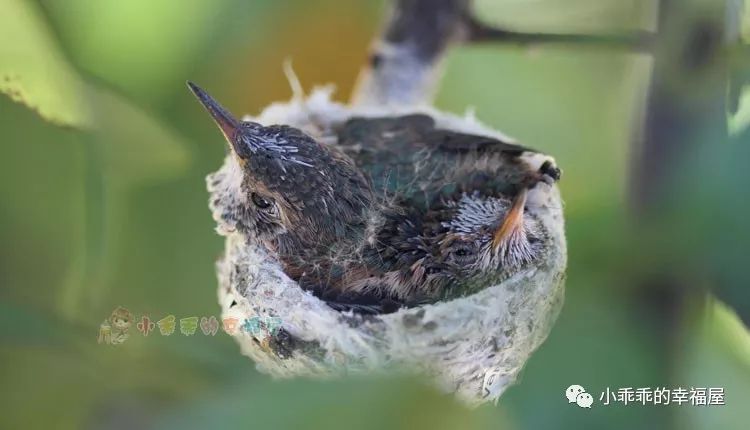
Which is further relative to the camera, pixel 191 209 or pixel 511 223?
pixel 191 209

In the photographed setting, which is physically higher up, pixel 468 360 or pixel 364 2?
pixel 364 2

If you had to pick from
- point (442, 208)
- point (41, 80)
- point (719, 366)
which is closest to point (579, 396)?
point (719, 366)

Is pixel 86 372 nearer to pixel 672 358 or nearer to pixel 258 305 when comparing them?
pixel 258 305

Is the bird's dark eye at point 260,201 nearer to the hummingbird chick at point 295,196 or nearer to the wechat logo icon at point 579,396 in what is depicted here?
the hummingbird chick at point 295,196

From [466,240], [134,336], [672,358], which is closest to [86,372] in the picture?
[134,336]

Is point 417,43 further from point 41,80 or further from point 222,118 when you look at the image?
point 41,80

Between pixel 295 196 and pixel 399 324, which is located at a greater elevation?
pixel 295 196
